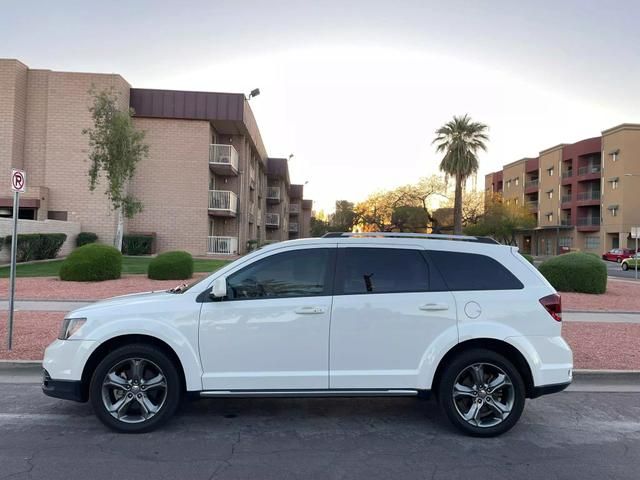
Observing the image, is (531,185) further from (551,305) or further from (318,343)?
(318,343)

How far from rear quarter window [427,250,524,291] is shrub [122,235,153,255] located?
1023 inches

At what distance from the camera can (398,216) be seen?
55.6m

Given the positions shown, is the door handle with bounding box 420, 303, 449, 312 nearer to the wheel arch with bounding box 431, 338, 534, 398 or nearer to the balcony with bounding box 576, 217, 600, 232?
the wheel arch with bounding box 431, 338, 534, 398

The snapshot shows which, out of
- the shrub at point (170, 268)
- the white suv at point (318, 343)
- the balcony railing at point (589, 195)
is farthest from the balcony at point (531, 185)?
the white suv at point (318, 343)

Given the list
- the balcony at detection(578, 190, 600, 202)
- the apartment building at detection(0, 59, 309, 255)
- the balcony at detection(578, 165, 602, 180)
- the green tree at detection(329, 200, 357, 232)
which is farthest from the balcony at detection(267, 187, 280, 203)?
the balcony at detection(578, 165, 602, 180)

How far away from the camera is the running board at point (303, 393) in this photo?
14.8 feet

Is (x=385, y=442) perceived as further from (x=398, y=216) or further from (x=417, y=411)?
(x=398, y=216)

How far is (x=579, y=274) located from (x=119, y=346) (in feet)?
48.1

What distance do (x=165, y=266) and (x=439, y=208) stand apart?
44698mm

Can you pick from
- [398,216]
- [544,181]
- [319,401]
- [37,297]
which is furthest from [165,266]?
[544,181]

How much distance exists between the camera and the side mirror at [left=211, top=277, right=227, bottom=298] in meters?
4.48

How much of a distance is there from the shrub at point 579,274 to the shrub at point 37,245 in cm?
2026

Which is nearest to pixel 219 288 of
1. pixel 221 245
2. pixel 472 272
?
pixel 472 272

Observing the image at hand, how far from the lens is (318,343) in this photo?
4547 mm
